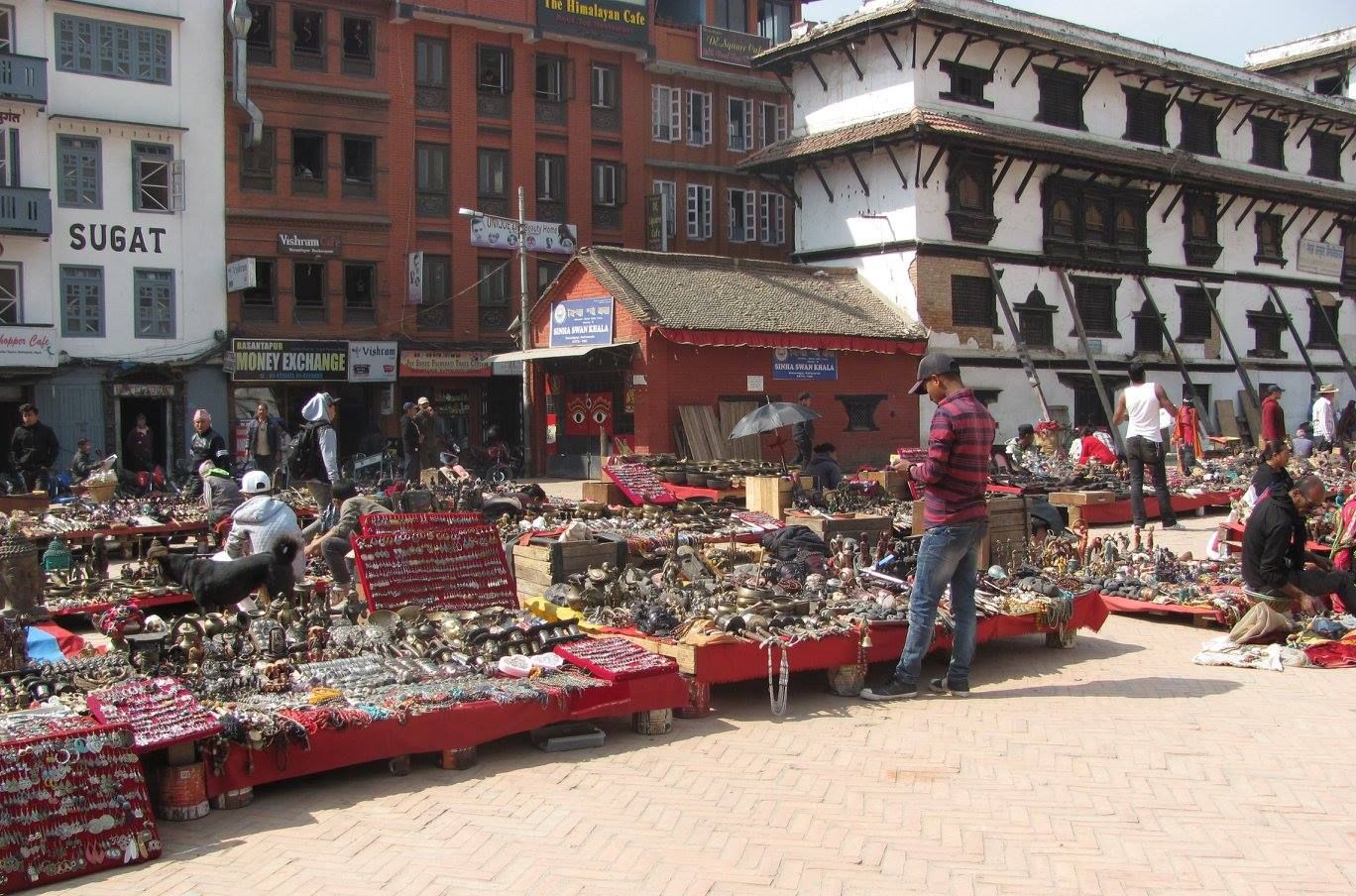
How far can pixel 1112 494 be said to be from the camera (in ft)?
59.6

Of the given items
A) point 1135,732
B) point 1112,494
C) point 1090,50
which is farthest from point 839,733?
point 1090,50

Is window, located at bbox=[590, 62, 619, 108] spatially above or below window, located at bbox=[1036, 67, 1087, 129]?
above

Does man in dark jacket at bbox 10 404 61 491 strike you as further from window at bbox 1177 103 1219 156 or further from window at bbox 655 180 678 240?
window at bbox 1177 103 1219 156

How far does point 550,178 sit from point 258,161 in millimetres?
8434

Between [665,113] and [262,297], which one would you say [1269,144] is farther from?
[262,297]

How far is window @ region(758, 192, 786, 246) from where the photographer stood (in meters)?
38.5

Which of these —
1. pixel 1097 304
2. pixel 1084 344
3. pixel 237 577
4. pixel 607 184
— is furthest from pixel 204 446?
pixel 1097 304

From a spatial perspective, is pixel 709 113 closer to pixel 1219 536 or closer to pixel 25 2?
pixel 25 2

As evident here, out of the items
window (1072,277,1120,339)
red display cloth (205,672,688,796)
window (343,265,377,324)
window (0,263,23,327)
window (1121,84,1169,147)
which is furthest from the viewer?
window (1121,84,1169,147)

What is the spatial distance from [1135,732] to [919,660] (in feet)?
4.77

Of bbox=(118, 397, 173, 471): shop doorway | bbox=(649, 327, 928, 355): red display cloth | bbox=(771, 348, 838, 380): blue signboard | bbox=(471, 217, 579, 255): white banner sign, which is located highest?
bbox=(471, 217, 579, 255): white banner sign

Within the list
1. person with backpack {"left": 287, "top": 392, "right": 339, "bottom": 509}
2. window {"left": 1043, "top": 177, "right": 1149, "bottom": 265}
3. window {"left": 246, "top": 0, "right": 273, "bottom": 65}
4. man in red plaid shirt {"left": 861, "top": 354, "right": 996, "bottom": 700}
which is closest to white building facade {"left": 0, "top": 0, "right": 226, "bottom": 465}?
window {"left": 246, "top": 0, "right": 273, "bottom": 65}

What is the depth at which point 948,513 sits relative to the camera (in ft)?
25.6

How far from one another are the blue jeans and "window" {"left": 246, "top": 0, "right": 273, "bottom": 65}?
26.9 meters
